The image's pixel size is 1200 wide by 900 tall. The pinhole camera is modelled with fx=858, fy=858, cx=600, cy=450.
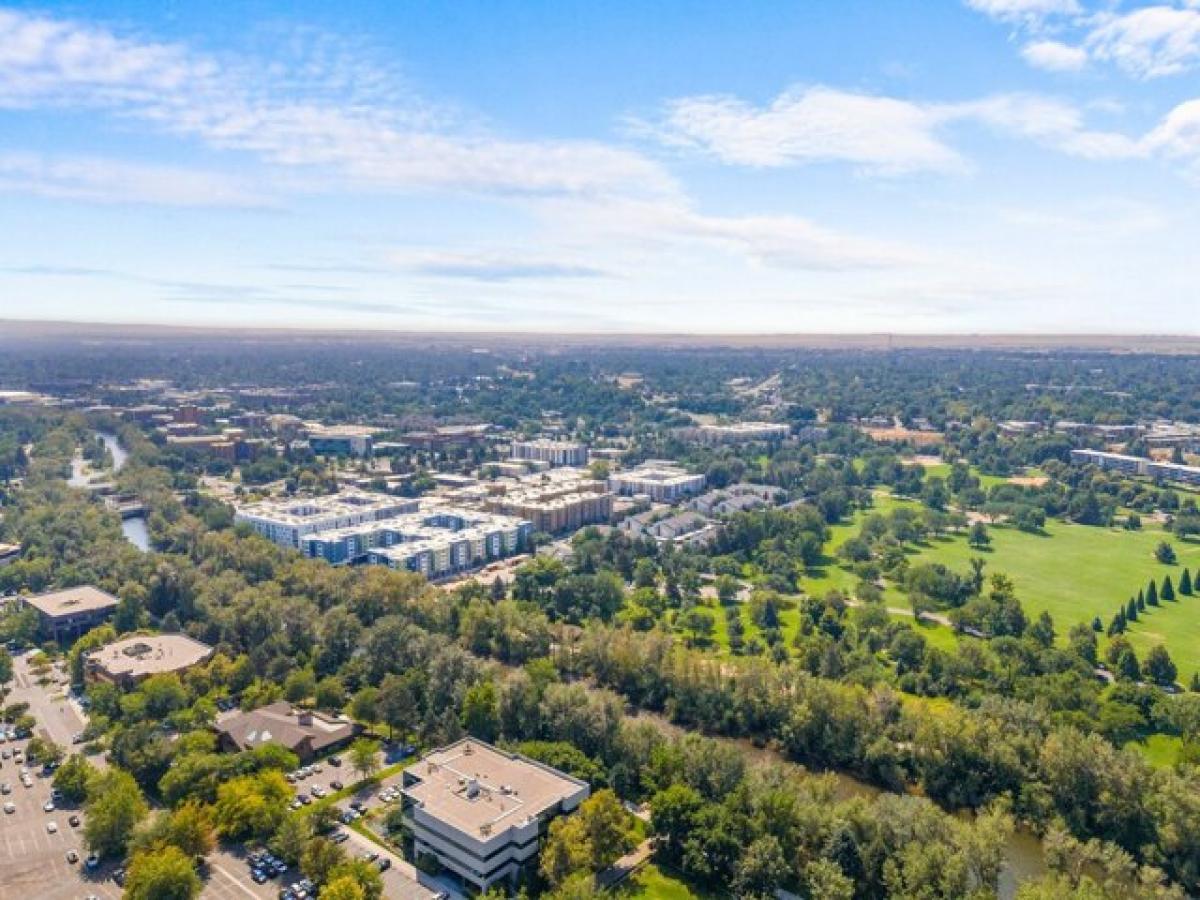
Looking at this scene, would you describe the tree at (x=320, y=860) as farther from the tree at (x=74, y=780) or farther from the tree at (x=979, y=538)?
the tree at (x=979, y=538)

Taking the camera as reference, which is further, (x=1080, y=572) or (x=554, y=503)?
(x=554, y=503)

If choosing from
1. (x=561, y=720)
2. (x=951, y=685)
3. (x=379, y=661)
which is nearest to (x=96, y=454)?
(x=379, y=661)

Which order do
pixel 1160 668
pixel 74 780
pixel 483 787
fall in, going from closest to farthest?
pixel 483 787, pixel 74 780, pixel 1160 668

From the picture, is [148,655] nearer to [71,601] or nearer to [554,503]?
[71,601]

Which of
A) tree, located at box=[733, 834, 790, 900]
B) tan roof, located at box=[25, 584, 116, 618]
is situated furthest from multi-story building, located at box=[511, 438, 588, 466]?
tree, located at box=[733, 834, 790, 900]

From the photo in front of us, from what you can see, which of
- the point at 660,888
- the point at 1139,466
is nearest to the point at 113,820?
the point at 660,888

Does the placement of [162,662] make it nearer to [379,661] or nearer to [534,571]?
[379,661]

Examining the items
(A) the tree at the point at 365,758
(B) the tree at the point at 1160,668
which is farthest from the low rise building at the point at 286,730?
(B) the tree at the point at 1160,668
